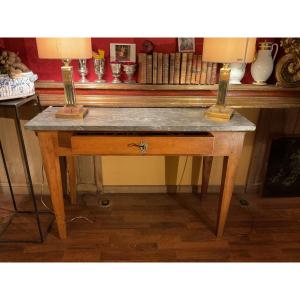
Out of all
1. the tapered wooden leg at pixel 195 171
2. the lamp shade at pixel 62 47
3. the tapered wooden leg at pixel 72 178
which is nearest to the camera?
the lamp shade at pixel 62 47

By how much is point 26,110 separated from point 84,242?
0.96 m

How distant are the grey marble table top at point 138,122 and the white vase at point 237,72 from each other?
31 cm

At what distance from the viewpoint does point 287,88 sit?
1.66 m

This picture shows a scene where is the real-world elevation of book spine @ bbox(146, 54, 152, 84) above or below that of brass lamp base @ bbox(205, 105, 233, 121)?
above

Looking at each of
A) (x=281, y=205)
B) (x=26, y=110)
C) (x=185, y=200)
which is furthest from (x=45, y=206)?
(x=281, y=205)

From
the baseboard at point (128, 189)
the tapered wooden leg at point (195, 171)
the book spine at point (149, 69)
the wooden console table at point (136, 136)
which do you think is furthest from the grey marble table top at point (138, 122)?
the baseboard at point (128, 189)

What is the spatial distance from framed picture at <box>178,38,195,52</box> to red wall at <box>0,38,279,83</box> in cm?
3

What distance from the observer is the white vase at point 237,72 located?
1.61m

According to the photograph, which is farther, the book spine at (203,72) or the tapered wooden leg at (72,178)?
the tapered wooden leg at (72,178)

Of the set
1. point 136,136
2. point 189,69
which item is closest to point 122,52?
point 189,69

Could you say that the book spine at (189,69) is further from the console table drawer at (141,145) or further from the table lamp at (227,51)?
the console table drawer at (141,145)

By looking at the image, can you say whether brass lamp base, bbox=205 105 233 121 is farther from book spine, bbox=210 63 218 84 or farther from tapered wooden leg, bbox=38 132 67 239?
tapered wooden leg, bbox=38 132 67 239

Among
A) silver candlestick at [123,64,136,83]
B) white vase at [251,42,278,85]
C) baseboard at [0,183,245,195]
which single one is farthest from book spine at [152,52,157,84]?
baseboard at [0,183,245,195]

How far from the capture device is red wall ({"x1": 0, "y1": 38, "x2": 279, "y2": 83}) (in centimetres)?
155
